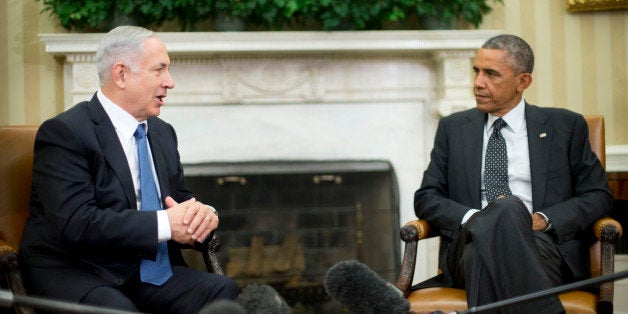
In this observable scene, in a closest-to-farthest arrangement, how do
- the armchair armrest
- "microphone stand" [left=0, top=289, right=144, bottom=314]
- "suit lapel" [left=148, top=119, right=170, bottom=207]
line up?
"microphone stand" [left=0, top=289, right=144, bottom=314] → "suit lapel" [left=148, top=119, right=170, bottom=207] → the armchair armrest

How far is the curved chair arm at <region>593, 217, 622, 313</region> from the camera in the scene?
2.27 m

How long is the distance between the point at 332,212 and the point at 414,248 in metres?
1.35

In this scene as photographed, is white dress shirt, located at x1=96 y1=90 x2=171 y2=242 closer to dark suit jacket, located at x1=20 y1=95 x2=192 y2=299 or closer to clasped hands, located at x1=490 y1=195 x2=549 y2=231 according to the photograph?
dark suit jacket, located at x1=20 y1=95 x2=192 y2=299

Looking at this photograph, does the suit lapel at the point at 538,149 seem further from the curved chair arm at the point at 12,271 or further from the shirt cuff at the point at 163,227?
the curved chair arm at the point at 12,271

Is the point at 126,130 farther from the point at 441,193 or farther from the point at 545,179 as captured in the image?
the point at 545,179

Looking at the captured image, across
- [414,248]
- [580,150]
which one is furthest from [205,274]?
[580,150]

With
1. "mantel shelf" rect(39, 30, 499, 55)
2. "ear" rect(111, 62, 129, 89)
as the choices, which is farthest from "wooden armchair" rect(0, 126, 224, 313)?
"mantel shelf" rect(39, 30, 499, 55)

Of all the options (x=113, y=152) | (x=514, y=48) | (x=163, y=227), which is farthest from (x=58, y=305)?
(x=514, y=48)

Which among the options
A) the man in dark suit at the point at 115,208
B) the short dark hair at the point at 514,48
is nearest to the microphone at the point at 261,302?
the man in dark suit at the point at 115,208

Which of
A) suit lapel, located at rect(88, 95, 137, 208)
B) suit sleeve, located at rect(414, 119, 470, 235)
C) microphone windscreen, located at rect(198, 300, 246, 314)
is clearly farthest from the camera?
suit sleeve, located at rect(414, 119, 470, 235)

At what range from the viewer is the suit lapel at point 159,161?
7.27 ft

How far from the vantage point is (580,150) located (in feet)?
8.64

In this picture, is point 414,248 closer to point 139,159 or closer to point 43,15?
point 139,159

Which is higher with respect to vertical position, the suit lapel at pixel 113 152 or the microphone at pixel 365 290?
the suit lapel at pixel 113 152
